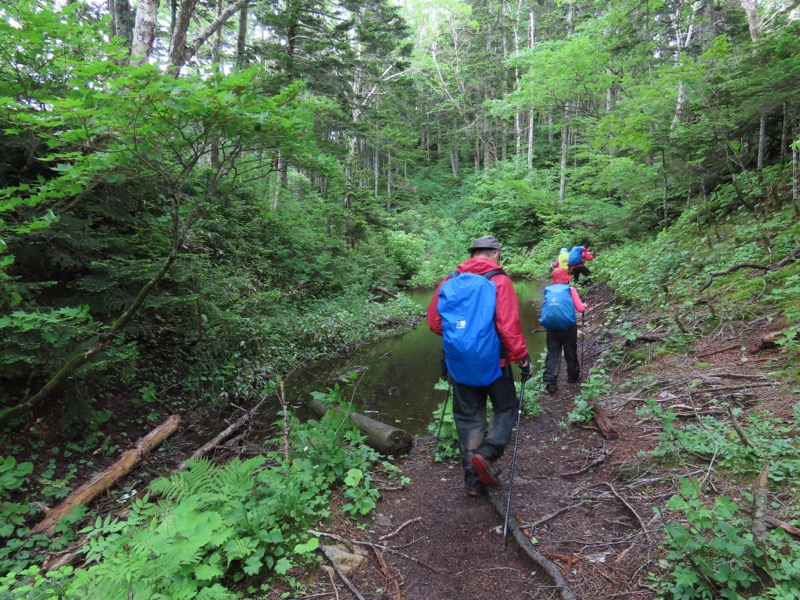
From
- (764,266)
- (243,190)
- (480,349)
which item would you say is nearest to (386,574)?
(480,349)

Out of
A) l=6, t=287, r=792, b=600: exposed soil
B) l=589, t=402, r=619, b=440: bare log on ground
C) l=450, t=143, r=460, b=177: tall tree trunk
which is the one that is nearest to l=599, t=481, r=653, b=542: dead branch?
l=6, t=287, r=792, b=600: exposed soil

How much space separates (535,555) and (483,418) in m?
1.18

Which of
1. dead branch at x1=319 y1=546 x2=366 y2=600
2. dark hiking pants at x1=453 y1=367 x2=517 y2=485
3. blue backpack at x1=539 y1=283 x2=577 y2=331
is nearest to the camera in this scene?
dead branch at x1=319 y1=546 x2=366 y2=600

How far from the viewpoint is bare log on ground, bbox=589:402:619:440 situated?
13.5 ft

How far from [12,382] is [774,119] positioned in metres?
12.9

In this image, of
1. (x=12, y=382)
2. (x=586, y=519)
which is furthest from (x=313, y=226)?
(x=586, y=519)

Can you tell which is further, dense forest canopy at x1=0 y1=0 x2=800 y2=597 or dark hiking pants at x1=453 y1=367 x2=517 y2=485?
dense forest canopy at x1=0 y1=0 x2=800 y2=597

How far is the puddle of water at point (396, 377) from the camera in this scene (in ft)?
22.3

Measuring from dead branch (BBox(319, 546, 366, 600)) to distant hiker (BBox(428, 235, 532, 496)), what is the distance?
135 centimetres

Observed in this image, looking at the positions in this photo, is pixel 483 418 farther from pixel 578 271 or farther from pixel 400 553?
pixel 578 271

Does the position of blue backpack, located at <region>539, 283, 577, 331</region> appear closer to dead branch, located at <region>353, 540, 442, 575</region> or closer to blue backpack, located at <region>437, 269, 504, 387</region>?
blue backpack, located at <region>437, 269, 504, 387</region>

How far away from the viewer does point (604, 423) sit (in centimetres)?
429

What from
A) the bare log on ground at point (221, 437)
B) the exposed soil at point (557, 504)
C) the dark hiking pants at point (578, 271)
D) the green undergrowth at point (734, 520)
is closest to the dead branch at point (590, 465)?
the exposed soil at point (557, 504)

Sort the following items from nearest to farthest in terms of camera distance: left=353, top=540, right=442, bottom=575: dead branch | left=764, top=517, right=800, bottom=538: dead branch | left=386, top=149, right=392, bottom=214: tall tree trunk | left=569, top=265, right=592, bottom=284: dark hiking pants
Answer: left=764, top=517, right=800, bottom=538: dead branch → left=353, top=540, right=442, bottom=575: dead branch → left=569, top=265, right=592, bottom=284: dark hiking pants → left=386, top=149, right=392, bottom=214: tall tree trunk
